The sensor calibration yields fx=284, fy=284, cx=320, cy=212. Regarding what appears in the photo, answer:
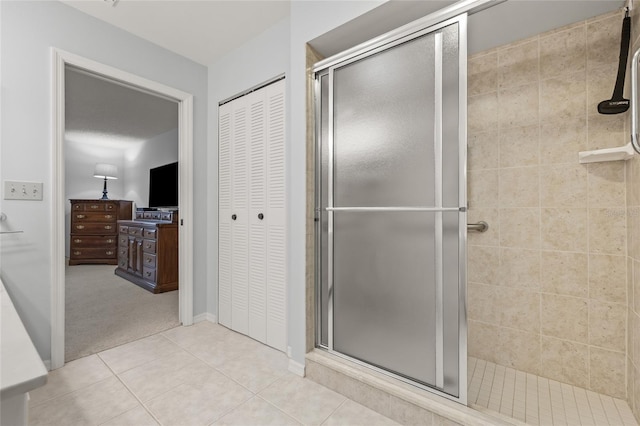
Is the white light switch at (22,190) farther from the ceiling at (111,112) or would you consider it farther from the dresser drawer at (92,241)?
the dresser drawer at (92,241)

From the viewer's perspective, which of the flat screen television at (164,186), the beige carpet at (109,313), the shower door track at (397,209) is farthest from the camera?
the flat screen television at (164,186)

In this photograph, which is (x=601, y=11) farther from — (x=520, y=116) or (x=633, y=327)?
(x=633, y=327)

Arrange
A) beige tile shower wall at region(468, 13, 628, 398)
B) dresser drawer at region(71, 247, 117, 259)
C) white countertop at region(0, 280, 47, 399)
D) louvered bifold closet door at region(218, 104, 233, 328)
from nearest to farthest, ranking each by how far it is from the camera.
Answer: white countertop at region(0, 280, 47, 399) → beige tile shower wall at region(468, 13, 628, 398) → louvered bifold closet door at region(218, 104, 233, 328) → dresser drawer at region(71, 247, 117, 259)

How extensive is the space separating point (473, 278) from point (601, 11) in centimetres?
167

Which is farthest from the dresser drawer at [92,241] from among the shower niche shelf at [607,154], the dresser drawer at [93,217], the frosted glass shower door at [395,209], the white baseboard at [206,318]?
the shower niche shelf at [607,154]

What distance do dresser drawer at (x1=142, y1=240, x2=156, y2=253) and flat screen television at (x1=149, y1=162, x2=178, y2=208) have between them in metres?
0.76

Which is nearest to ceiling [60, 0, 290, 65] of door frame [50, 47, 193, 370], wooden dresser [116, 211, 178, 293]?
door frame [50, 47, 193, 370]

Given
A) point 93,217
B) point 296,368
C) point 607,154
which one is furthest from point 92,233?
point 607,154

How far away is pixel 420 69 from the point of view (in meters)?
1.39

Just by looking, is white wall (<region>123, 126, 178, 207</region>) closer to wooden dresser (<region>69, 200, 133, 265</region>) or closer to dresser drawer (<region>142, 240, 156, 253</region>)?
wooden dresser (<region>69, 200, 133, 265</region>)

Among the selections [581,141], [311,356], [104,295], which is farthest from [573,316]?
[104,295]

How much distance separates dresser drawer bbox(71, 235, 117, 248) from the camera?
5.35m

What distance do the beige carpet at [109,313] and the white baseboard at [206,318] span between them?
0.61 ft

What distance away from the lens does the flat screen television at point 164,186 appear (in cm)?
450
